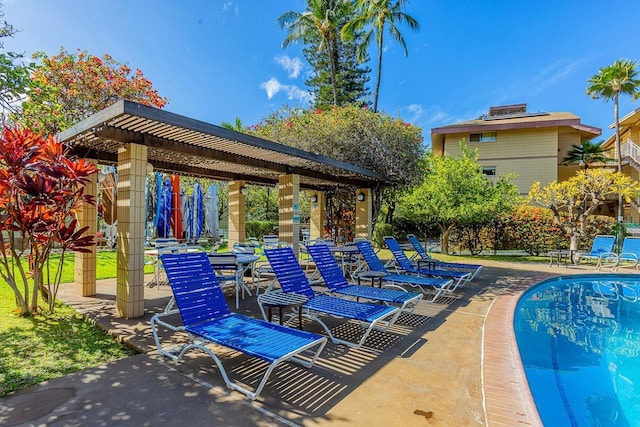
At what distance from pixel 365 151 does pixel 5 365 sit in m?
11.8

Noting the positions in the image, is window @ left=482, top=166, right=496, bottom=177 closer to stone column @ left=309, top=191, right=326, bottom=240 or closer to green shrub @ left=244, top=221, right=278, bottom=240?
stone column @ left=309, top=191, right=326, bottom=240

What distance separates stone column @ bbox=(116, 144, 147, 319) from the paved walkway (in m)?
0.77

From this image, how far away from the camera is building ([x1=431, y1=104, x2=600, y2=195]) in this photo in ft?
83.5

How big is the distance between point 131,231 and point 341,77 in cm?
2865

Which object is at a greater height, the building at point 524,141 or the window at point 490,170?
the building at point 524,141

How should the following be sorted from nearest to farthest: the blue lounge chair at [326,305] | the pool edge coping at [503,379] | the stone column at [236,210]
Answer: the pool edge coping at [503,379] → the blue lounge chair at [326,305] → the stone column at [236,210]

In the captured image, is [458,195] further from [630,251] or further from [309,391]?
[309,391]

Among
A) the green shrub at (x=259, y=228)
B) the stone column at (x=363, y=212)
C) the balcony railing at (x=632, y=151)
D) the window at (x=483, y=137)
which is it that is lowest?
the green shrub at (x=259, y=228)

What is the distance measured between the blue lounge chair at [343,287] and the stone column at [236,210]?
21.2ft

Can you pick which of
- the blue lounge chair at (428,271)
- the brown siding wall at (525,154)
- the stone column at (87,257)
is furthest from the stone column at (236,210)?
the brown siding wall at (525,154)

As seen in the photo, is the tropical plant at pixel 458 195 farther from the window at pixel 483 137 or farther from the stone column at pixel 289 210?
the window at pixel 483 137

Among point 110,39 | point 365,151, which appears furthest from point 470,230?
point 110,39

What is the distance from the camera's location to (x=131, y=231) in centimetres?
575

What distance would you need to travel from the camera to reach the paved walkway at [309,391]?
2.87m
